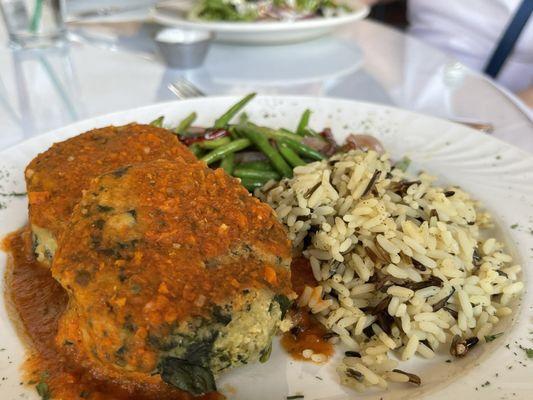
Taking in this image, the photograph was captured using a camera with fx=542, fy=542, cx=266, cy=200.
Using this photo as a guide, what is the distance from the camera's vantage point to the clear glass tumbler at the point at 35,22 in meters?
4.67

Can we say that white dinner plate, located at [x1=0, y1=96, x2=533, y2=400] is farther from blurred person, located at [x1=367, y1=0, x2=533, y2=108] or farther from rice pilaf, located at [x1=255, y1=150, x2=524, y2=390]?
blurred person, located at [x1=367, y1=0, x2=533, y2=108]

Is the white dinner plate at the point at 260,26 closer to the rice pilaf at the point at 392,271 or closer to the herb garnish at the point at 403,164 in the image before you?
the herb garnish at the point at 403,164

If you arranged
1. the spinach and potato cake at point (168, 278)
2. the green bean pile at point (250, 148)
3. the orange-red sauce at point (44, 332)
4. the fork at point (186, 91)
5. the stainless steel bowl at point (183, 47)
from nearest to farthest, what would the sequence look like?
1. the spinach and potato cake at point (168, 278)
2. the orange-red sauce at point (44, 332)
3. the green bean pile at point (250, 148)
4. the fork at point (186, 91)
5. the stainless steel bowl at point (183, 47)

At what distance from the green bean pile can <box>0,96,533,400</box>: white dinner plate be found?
270mm

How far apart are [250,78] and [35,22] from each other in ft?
6.76

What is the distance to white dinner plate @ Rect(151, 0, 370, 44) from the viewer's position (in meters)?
4.50

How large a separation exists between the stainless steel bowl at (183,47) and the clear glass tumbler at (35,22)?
1.01 metres

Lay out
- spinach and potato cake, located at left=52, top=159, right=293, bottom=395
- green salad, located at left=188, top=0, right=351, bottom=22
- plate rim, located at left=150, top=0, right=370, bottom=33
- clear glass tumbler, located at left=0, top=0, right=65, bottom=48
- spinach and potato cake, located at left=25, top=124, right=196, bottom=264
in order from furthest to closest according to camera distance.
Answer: green salad, located at left=188, top=0, right=351, bottom=22 → clear glass tumbler, located at left=0, top=0, right=65, bottom=48 → plate rim, located at left=150, top=0, right=370, bottom=33 → spinach and potato cake, located at left=25, top=124, right=196, bottom=264 → spinach and potato cake, located at left=52, top=159, right=293, bottom=395

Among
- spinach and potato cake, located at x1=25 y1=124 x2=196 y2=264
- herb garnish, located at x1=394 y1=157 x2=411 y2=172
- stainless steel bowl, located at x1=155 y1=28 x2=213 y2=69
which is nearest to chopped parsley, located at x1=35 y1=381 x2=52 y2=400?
spinach and potato cake, located at x1=25 y1=124 x2=196 y2=264

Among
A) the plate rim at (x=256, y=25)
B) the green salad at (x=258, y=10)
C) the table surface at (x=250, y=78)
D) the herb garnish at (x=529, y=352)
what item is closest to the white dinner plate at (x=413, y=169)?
the herb garnish at (x=529, y=352)

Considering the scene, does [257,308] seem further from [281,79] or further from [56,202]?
[281,79]

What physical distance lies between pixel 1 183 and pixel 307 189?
4.83 ft

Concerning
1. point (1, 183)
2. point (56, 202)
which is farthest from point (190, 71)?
point (56, 202)

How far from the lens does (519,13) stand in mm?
4379
